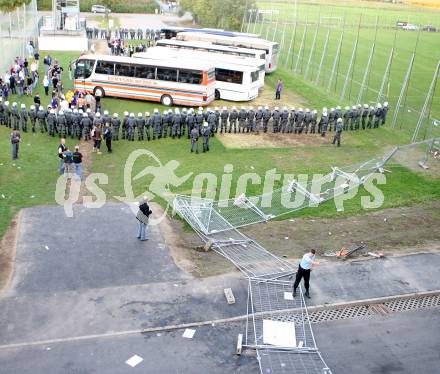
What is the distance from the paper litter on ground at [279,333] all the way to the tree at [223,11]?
143 ft

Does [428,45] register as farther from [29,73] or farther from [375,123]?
[29,73]

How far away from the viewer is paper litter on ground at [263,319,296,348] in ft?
34.5

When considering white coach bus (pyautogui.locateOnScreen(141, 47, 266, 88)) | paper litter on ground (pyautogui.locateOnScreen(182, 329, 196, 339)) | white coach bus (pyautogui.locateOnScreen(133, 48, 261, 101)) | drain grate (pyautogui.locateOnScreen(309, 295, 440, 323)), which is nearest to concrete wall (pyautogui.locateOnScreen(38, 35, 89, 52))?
white coach bus (pyautogui.locateOnScreen(141, 47, 266, 88))

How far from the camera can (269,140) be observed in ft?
76.1

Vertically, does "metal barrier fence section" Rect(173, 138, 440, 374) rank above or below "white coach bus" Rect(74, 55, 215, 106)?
below

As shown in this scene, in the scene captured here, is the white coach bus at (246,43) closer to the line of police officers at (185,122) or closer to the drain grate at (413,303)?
the line of police officers at (185,122)

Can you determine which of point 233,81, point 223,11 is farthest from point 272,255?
point 223,11

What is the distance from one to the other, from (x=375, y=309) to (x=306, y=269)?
1756 millimetres

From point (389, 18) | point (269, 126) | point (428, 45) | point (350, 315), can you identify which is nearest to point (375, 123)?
point (269, 126)

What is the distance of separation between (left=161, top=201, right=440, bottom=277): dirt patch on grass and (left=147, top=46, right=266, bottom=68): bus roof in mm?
15486

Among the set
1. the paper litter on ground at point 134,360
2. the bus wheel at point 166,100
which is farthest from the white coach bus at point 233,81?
the paper litter on ground at point 134,360

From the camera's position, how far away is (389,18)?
200ft

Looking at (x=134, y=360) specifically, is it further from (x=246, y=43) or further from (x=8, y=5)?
(x=246, y=43)

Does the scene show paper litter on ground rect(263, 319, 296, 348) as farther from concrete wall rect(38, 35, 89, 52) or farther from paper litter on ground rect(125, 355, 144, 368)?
concrete wall rect(38, 35, 89, 52)
